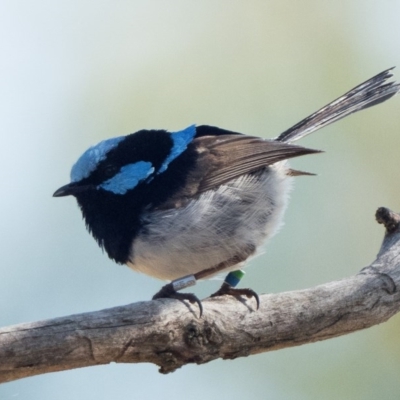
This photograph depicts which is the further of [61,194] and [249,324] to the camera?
[61,194]

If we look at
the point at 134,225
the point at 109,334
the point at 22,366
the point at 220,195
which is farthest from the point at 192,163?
the point at 22,366

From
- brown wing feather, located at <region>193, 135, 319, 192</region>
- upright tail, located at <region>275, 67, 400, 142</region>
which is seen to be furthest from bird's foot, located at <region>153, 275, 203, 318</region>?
upright tail, located at <region>275, 67, 400, 142</region>

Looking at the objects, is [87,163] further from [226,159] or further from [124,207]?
[226,159]

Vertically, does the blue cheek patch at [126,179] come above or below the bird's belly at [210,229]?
above

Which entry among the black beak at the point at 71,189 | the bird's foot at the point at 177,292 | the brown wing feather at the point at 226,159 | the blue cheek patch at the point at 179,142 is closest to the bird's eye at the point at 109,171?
the black beak at the point at 71,189

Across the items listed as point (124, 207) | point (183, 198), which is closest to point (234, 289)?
point (183, 198)

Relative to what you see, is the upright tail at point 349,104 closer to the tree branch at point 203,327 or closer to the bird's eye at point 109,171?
the tree branch at point 203,327

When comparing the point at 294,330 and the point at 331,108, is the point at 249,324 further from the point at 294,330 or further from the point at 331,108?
the point at 331,108
